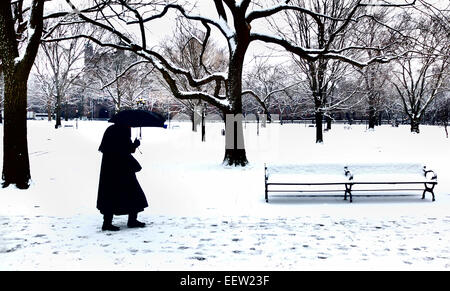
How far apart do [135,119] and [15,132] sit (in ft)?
17.4

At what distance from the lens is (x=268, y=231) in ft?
23.1

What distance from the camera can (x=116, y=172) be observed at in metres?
6.86

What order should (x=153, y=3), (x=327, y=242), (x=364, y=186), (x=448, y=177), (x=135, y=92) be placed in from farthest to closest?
(x=135, y=92) → (x=153, y=3) → (x=448, y=177) → (x=364, y=186) → (x=327, y=242)

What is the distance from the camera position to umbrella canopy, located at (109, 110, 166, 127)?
273 inches

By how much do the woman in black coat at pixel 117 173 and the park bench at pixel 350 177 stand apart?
11.4 ft

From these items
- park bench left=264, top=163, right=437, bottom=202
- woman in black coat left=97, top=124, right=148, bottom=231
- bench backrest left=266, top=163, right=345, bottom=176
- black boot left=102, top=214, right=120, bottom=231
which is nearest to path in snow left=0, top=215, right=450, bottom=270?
black boot left=102, top=214, right=120, bottom=231

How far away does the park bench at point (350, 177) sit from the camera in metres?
9.56

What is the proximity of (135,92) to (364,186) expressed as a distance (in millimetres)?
50688

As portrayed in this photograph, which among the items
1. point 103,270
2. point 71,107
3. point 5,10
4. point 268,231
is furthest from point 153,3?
point 71,107

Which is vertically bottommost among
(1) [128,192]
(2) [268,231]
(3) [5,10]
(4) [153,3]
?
(2) [268,231]

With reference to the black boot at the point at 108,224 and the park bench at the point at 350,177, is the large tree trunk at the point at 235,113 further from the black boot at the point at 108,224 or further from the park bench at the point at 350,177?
the black boot at the point at 108,224

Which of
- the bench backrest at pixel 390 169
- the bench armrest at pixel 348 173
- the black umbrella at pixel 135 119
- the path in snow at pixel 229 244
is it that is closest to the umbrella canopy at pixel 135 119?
the black umbrella at pixel 135 119

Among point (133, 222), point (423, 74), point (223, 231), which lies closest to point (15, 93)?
point (133, 222)

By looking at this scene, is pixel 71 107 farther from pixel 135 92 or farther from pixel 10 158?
pixel 10 158
